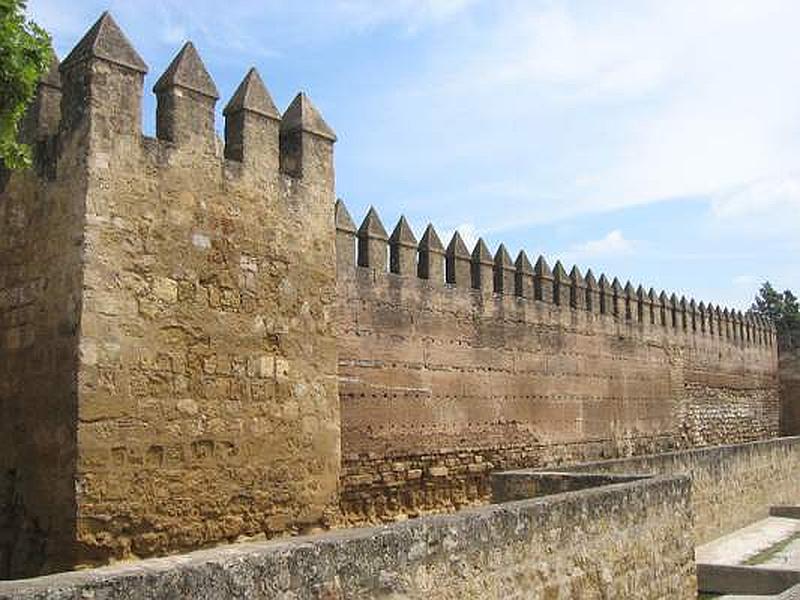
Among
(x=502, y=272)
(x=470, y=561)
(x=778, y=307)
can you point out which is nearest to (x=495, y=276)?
(x=502, y=272)

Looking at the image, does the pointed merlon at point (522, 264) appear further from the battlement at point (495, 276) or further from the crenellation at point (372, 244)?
the crenellation at point (372, 244)

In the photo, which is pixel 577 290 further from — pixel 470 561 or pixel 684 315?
pixel 470 561

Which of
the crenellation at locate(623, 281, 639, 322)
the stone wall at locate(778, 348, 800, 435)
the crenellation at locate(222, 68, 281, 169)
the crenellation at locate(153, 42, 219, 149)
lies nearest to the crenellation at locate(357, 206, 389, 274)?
the crenellation at locate(222, 68, 281, 169)

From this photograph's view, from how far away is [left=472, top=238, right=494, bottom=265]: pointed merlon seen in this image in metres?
12.8

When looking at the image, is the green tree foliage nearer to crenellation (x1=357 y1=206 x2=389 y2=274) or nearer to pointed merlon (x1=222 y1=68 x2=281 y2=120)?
pointed merlon (x1=222 y1=68 x2=281 y2=120)

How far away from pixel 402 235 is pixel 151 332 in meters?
4.78

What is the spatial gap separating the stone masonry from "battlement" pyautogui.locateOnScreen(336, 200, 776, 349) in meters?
0.05

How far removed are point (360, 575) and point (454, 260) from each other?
843 cm

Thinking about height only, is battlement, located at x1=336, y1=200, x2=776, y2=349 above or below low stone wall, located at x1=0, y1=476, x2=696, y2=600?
above

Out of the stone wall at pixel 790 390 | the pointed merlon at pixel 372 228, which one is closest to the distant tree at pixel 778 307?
the stone wall at pixel 790 390

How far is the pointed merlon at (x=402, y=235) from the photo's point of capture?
36.8 ft

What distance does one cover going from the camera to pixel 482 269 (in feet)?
42.0

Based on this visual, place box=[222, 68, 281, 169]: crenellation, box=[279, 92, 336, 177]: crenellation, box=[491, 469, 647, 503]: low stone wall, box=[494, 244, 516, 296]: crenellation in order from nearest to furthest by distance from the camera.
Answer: box=[491, 469, 647, 503]: low stone wall, box=[222, 68, 281, 169]: crenellation, box=[279, 92, 336, 177]: crenellation, box=[494, 244, 516, 296]: crenellation

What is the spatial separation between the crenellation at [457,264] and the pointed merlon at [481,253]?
1.04ft
